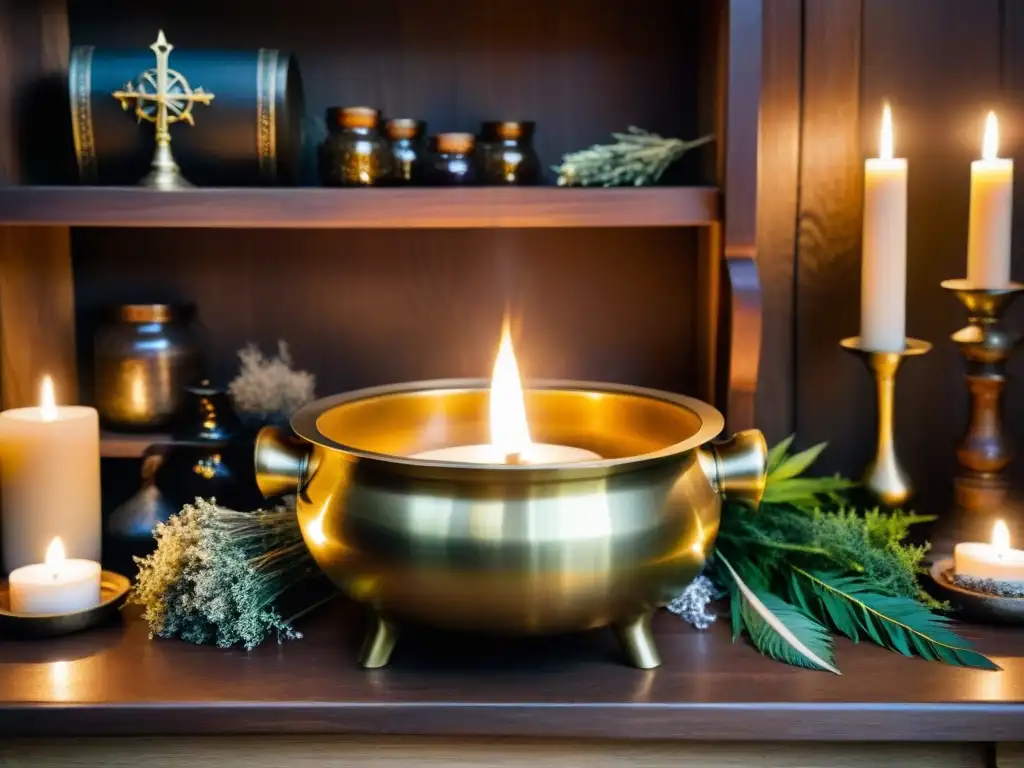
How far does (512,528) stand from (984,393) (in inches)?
23.4

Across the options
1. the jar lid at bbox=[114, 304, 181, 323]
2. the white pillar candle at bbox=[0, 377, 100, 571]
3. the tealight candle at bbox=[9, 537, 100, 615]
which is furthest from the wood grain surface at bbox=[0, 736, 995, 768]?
the jar lid at bbox=[114, 304, 181, 323]

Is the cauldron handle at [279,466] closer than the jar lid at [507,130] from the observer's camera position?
Yes

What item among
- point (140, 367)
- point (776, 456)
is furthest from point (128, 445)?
point (776, 456)

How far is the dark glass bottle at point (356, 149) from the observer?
3.90 feet

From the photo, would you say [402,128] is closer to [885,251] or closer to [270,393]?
[270,393]

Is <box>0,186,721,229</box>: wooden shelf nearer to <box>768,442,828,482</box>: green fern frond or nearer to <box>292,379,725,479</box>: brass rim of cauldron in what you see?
<box>292,379,725,479</box>: brass rim of cauldron

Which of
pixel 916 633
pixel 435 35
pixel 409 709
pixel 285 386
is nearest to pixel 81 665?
pixel 409 709

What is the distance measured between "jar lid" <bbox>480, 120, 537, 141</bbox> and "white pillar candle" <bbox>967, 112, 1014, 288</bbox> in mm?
450

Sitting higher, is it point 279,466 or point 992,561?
point 279,466

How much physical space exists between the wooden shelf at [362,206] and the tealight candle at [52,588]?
33 centimetres

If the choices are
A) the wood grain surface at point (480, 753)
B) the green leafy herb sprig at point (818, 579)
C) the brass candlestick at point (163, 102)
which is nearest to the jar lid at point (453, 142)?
the brass candlestick at point (163, 102)

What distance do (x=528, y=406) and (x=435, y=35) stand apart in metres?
0.48

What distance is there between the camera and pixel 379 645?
35.9 inches

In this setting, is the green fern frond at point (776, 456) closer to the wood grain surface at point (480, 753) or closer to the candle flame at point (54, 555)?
the wood grain surface at point (480, 753)
